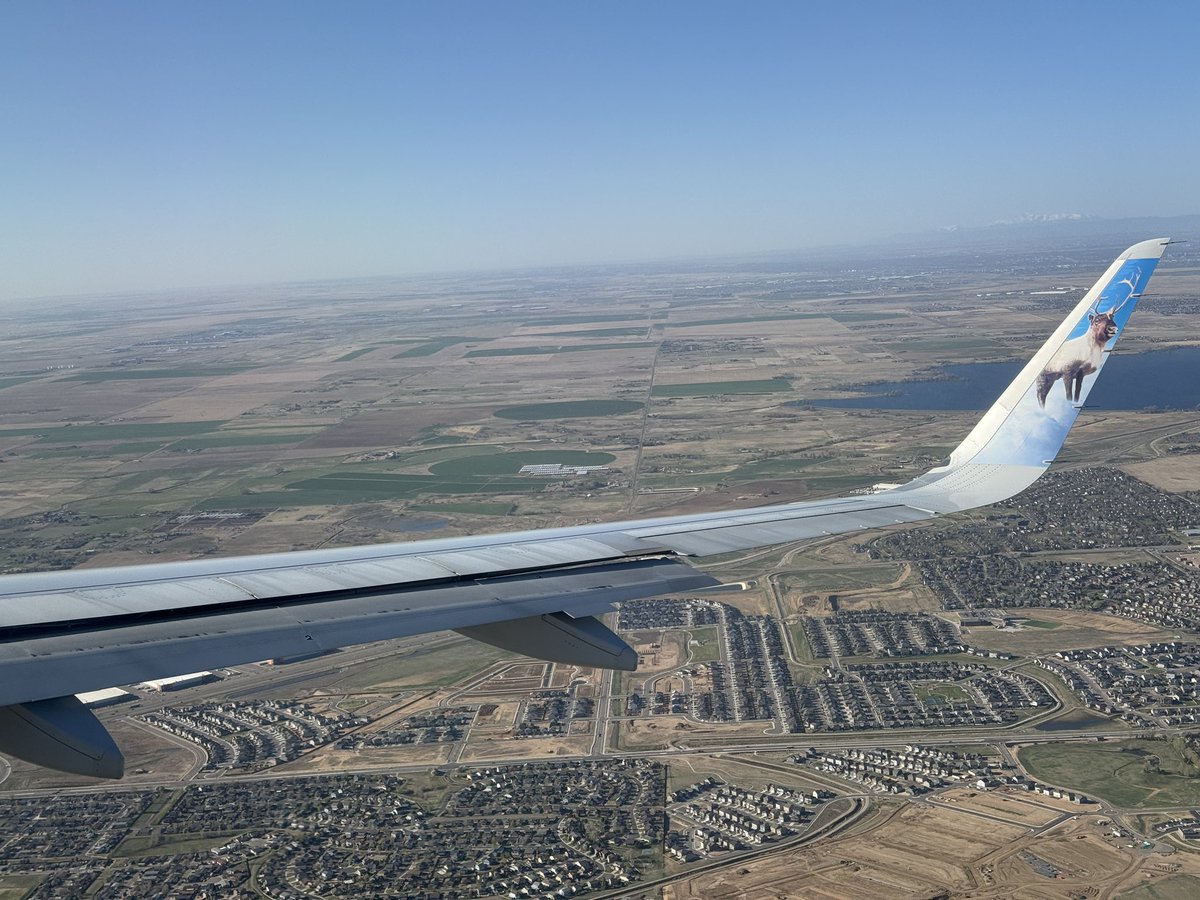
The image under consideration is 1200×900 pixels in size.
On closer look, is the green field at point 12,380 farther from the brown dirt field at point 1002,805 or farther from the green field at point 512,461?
the brown dirt field at point 1002,805

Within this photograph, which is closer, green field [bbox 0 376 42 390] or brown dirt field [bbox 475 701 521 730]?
brown dirt field [bbox 475 701 521 730]

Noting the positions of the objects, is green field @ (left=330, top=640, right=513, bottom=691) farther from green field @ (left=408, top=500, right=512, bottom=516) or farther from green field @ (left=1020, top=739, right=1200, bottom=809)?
green field @ (left=1020, top=739, right=1200, bottom=809)

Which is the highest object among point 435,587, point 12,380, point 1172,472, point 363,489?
point 435,587

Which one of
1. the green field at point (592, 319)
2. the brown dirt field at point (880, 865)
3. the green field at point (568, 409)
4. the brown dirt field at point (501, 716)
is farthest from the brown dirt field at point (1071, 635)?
the green field at point (592, 319)

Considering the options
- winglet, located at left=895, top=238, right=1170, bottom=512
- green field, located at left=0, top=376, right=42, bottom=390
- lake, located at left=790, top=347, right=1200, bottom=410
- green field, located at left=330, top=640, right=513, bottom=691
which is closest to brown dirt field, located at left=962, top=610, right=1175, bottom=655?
green field, located at left=330, top=640, right=513, bottom=691

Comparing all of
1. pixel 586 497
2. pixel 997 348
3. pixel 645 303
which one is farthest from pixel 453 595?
pixel 645 303

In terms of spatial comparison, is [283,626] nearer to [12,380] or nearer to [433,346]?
[433,346]

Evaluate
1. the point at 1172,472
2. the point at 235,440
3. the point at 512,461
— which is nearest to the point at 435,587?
the point at 512,461
